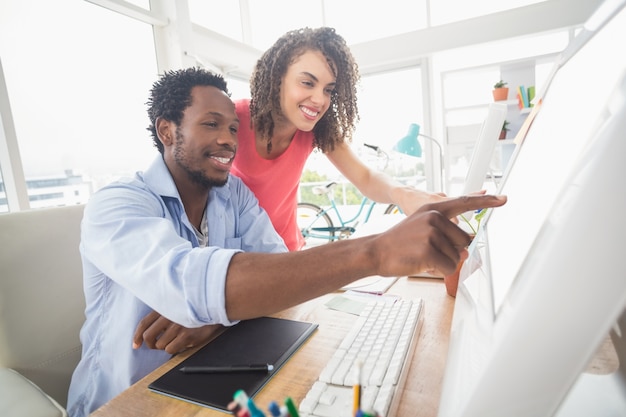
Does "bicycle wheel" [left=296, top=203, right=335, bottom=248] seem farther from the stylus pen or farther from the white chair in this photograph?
the stylus pen

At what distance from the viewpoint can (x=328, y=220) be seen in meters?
4.05

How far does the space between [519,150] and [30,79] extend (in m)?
2.43

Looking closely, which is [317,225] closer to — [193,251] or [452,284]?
[452,284]

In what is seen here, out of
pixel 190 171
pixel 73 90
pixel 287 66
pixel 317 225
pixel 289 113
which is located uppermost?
pixel 73 90

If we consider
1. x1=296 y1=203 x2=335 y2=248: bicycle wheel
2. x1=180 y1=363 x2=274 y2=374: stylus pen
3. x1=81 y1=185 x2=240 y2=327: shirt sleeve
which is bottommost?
x1=296 y1=203 x2=335 y2=248: bicycle wheel

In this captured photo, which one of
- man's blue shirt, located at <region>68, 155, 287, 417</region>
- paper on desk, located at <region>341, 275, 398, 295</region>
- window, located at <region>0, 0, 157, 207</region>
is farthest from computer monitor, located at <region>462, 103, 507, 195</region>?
window, located at <region>0, 0, 157, 207</region>

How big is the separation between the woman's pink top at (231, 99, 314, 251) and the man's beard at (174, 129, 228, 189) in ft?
0.97

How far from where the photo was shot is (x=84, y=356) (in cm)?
81

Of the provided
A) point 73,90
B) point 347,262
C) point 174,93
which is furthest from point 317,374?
point 73,90

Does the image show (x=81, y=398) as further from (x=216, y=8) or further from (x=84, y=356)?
(x=216, y=8)

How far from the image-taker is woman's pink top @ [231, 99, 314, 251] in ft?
4.30

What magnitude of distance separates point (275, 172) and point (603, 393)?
1.11 meters

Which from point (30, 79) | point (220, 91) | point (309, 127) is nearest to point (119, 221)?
point (220, 91)

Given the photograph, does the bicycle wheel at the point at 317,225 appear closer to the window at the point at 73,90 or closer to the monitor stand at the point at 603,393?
the window at the point at 73,90
